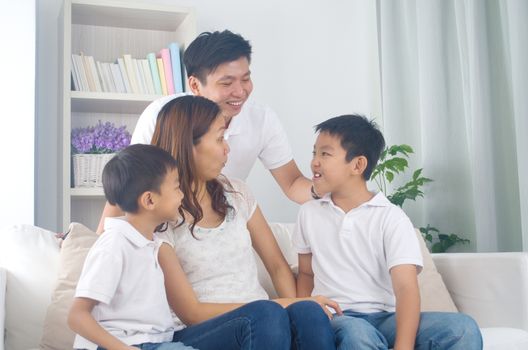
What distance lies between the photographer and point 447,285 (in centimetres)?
240

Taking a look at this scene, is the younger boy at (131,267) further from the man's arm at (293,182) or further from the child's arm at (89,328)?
the man's arm at (293,182)

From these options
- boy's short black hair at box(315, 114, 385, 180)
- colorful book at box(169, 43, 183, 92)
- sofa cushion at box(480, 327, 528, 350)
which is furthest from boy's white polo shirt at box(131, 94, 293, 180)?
colorful book at box(169, 43, 183, 92)

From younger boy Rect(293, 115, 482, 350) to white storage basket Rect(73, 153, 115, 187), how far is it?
1.76 m

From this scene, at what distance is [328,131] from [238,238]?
0.42 meters

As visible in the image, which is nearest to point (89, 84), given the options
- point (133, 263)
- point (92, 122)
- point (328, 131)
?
point (92, 122)

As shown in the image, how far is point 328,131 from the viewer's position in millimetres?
2096

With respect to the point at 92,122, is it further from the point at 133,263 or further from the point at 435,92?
the point at 133,263

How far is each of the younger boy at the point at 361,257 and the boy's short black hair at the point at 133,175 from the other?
1.72ft

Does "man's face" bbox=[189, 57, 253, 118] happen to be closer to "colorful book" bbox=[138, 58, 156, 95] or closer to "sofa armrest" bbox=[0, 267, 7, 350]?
"sofa armrest" bbox=[0, 267, 7, 350]

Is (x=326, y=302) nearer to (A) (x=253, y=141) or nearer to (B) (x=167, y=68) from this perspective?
(A) (x=253, y=141)

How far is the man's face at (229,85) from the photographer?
7.62 feet

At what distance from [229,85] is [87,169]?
59.1 inches

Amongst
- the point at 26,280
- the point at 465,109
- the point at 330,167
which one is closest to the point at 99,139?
the point at 26,280

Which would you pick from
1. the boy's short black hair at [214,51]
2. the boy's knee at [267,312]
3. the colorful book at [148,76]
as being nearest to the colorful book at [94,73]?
the colorful book at [148,76]
